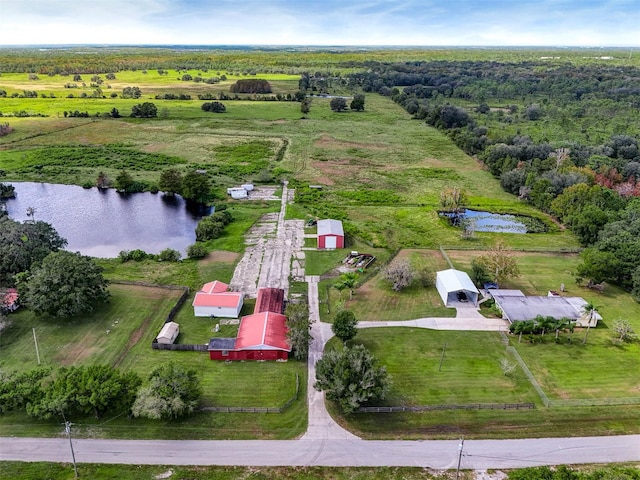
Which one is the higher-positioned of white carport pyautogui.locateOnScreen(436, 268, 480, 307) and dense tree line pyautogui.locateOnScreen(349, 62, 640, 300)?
dense tree line pyautogui.locateOnScreen(349, 62, 640, 300)

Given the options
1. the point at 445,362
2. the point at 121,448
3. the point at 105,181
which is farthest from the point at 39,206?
the point at 445,362

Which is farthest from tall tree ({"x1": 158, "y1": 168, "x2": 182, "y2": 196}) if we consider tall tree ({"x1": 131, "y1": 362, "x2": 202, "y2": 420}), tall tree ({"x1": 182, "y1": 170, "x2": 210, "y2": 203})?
tall tree ({"x1": 131, "y1": 362, "x2": 202, "y2": 420})

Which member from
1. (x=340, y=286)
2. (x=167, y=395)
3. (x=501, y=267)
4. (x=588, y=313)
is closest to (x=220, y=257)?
(x=340, y=286)

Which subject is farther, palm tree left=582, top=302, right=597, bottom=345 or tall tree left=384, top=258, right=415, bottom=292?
tall tree left=384, top=258, right=415, bottom=292

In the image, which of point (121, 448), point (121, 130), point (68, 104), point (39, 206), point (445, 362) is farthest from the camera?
point (68, 104)

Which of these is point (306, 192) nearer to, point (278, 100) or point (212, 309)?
point (212, 309)

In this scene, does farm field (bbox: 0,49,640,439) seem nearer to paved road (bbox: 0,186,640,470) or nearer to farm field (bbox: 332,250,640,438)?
farm field (bbox: 332,250,640,438)

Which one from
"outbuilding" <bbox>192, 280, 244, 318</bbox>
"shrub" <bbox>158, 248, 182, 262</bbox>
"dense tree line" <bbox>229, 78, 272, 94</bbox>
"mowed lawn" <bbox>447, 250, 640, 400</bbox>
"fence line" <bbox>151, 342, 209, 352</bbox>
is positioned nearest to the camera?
"mowed lawn" <bbox>447, 250, 640, 400</bbox>
